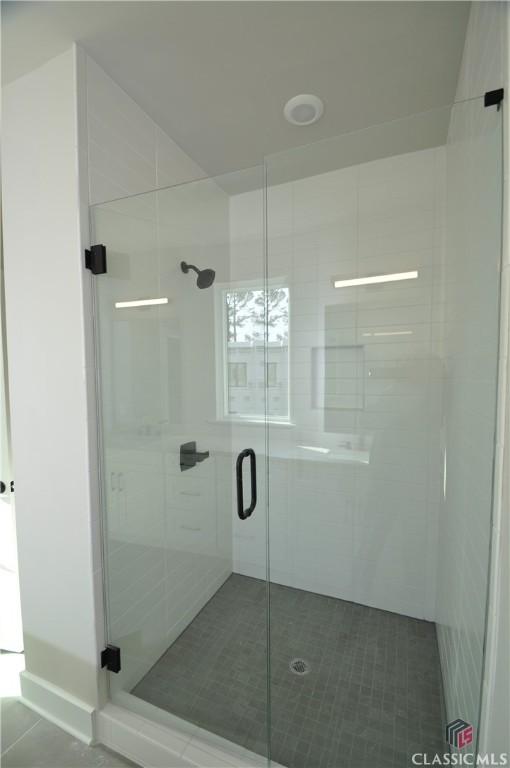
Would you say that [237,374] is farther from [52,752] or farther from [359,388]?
[52,752]

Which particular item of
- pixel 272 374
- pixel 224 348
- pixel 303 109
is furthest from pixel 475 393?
pixel 303 109

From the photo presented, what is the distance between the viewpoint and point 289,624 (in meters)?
1.60

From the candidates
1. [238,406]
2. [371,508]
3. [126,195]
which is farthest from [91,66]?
[371,508]

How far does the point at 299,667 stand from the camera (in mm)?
1487

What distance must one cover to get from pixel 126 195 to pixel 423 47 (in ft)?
4.28

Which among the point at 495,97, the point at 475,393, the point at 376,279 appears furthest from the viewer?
the point at 376,279

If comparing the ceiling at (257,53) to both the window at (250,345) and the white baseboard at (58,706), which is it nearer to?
the window at (250,345)

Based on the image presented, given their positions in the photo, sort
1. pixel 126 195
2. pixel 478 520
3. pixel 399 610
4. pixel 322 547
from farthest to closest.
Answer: pixel 322 547 → pixel 399 610 → pixel 126 195 → pixel 478 520

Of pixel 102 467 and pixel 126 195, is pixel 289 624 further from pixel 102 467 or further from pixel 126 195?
pixel 126 195

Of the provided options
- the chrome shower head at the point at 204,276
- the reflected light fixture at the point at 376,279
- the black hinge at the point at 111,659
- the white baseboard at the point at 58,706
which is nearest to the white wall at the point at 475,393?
the reflected light fixture at the point at 376,279

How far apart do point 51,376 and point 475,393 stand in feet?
5.21

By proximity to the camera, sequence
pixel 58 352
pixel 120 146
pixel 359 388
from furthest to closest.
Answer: pixel 359 388
pixel 120 146
pixel 58 352

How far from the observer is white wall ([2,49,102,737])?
4.24 feet

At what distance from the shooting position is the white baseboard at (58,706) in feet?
4.42
